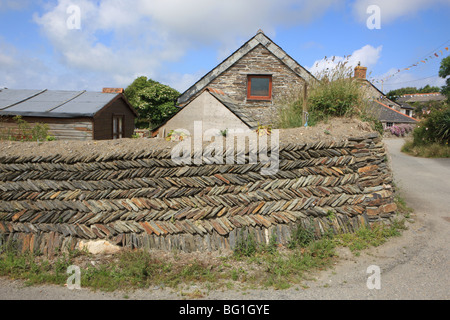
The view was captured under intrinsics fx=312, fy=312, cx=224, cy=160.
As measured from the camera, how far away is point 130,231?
5410 mm

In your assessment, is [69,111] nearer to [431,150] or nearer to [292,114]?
[292,114]

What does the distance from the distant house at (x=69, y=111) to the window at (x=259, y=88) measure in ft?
18.3

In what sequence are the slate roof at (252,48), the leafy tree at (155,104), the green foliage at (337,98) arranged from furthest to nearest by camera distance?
the leafy tree at (155,104) → the slate roof at (252,48) → the green foliage at (337,98)

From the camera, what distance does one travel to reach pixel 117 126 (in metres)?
12.3

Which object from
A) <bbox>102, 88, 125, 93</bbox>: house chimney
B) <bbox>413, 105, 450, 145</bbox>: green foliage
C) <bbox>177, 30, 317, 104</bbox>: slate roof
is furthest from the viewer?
<bbox>413, 105, 450, 145</bbox>: green foliage

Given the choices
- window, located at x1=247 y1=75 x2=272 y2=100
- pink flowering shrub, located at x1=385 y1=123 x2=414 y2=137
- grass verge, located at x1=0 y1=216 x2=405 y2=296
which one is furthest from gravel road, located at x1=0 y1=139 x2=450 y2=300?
pink flowering shrub, located at x1=385 y1=123 x2=414 y2=137

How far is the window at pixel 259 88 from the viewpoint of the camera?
551 inches

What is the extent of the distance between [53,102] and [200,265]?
29.2 feet

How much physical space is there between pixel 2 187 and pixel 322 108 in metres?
7.30

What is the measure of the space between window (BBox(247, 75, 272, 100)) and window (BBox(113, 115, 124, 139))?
562cm

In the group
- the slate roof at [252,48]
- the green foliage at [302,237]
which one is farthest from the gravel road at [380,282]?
the slate roof at [252,48]

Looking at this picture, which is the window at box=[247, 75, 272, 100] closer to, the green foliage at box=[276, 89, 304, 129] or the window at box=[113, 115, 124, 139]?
the green foliage at box=[276, 89, 304, 129]

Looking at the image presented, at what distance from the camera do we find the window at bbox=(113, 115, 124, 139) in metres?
12.0

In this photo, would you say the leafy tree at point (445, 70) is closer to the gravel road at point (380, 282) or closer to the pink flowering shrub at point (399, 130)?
the pink flowering shrub at point (399, 130)
